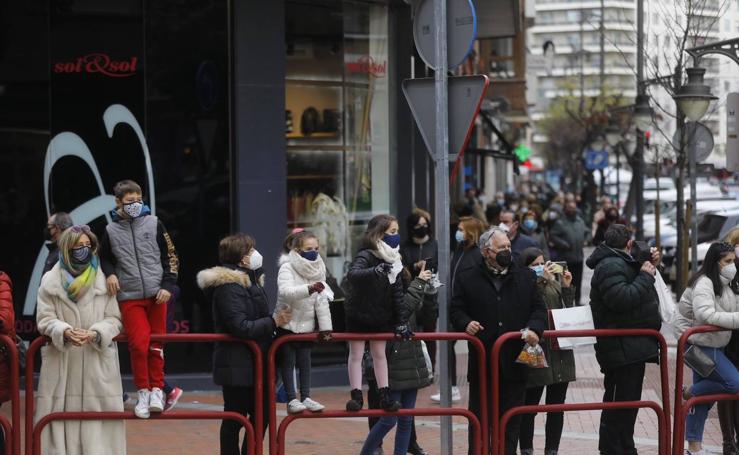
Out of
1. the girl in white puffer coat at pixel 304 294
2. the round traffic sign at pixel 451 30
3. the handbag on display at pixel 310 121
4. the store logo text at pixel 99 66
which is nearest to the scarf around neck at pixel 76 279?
the girl in white puffer coat at pixel 304 294

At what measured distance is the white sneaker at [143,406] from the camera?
809cm

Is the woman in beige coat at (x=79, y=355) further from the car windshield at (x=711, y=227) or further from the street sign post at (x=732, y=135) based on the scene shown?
the car windshield at (x=711, y=227)

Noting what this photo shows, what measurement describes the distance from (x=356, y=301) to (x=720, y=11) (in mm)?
14370

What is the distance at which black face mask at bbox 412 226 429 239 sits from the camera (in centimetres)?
A: 1167

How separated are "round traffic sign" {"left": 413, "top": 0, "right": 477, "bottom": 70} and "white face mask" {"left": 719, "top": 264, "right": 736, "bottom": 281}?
262 cm

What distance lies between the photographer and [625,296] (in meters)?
8.70

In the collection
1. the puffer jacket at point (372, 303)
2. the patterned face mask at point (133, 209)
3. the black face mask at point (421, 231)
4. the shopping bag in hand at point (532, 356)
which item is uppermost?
the patterned face mask at point (133, 209)

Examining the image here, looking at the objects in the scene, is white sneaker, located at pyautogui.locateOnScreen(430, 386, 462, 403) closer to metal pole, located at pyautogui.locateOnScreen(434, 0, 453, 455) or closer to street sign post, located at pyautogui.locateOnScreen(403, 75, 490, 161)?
metal pole, located at pyautogui.locateOnScreen(434, 0, 453, 455)

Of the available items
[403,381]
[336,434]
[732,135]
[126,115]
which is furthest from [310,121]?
[403,381]

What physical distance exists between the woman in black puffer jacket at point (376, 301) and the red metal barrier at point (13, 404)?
2.11m

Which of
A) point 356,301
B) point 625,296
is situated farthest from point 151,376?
point 625,296

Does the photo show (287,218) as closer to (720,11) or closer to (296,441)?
(296,441)

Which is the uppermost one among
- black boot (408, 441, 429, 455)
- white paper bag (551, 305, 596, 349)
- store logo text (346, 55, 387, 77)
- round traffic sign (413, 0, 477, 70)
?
store logo text (346, 55, 387, 77)

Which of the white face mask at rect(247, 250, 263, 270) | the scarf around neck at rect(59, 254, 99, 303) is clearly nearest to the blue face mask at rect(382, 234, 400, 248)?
the white face mask at rect(247, 250, 263, 270)
